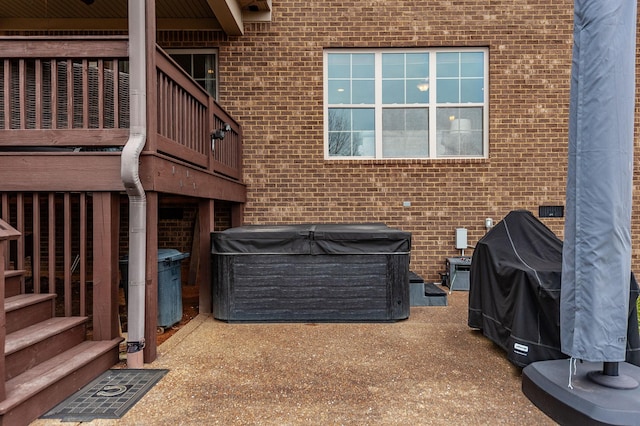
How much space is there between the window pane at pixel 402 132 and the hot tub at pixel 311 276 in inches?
101

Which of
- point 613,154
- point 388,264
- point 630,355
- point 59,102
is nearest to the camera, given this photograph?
point 613,154

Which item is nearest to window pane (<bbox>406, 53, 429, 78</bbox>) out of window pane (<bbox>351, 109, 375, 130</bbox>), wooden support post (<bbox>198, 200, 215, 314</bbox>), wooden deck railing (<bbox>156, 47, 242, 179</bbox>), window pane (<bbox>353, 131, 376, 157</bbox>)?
window pane (<bbox>351, 109, 375, 130</bbox>)

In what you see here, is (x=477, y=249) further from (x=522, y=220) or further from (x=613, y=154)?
(x=613, y=154)

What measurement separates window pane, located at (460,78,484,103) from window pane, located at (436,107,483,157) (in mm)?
173

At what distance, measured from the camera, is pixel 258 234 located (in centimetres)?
446

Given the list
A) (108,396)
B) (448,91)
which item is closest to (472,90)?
(448,91)

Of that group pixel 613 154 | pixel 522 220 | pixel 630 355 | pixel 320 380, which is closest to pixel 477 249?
pixel 522 220

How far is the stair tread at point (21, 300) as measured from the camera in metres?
2.77

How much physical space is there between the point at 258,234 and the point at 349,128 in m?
3.09

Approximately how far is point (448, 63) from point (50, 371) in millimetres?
6846

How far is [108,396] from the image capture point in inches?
105

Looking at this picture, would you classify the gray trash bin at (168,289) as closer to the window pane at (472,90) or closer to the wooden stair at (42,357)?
the wooden stair at (42,357)

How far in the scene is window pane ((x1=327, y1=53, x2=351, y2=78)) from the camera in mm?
6609

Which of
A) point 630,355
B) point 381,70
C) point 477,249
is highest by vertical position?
point 381,70
